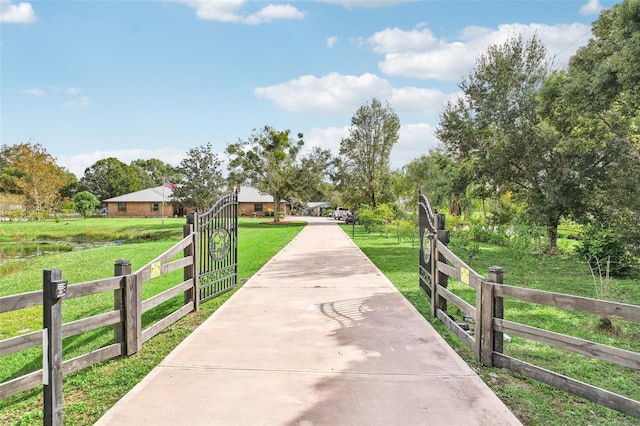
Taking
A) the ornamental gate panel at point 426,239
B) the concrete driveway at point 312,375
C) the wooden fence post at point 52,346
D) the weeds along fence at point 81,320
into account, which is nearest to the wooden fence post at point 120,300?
the weeds along fence at point 81,320

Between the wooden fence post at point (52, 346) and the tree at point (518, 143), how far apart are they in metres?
15.5

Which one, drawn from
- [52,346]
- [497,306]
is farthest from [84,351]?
[497,306]

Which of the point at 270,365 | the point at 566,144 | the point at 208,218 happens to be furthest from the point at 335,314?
the point at 566,144

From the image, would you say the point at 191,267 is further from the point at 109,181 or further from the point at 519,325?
the point at 109,181

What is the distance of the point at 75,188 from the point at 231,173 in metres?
52.4

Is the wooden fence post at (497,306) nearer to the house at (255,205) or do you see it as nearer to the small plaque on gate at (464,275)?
the small plaque on gate at (464,275)

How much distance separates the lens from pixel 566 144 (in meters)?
14.1

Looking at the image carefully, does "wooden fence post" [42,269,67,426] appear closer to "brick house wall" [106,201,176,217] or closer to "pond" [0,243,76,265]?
"pond" [0,243,76,265]

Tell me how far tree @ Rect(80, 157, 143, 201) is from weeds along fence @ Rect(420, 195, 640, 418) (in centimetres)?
8122

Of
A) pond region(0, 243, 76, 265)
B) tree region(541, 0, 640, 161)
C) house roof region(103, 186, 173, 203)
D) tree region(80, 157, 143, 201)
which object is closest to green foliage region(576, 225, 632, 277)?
tree region(541, 0, 640, 161)

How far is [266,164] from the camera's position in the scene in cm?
3841

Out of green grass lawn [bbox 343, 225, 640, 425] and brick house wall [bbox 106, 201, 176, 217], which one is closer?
green grass lawn [bbox 343, 225, 640, 425]

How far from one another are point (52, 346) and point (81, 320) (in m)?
0.98

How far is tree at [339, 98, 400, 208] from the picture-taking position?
3781 cm
